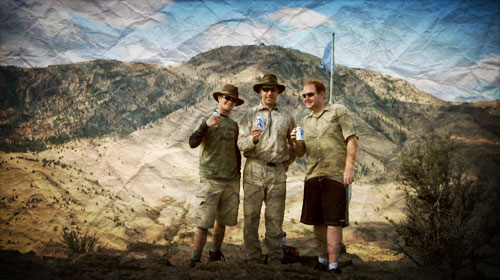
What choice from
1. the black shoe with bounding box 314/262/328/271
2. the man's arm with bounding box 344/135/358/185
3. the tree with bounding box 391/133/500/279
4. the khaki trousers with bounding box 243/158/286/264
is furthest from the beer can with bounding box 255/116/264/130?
the tree with bounding box 391/133/500/279

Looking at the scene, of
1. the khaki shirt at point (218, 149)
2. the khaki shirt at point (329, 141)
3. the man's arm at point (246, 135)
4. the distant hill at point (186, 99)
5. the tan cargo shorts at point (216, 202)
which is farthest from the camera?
the distant hill at point (186, 99)

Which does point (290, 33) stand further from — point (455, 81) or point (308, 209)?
point (455, 81)

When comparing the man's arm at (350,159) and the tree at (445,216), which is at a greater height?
the man's arm at (350,159)

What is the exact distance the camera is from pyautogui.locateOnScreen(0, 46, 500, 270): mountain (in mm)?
8781

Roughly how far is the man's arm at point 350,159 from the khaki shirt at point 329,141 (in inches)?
3.2

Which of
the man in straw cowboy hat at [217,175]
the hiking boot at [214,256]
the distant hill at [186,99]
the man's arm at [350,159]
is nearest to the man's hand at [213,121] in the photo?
the man in straw cowboy hat at [217,175]

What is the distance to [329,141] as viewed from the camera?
154 inches

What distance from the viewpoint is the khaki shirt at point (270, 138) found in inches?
163

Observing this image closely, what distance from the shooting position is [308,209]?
12.7 feet

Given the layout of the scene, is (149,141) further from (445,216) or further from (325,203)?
(325,203)

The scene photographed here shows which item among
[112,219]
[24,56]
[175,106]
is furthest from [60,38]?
[175,106]

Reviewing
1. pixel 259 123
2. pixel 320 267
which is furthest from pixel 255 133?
pixel 320 267

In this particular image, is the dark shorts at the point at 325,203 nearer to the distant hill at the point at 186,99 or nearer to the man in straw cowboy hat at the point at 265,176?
the man in straw cowboy hat at the point at 265,176

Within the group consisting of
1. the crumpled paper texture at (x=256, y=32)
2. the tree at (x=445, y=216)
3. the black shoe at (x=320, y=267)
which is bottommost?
the black shoe at (x=320, y=267)
